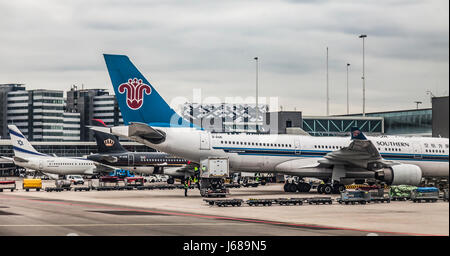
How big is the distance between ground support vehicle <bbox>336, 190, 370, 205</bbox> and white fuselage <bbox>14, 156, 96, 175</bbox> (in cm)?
6407

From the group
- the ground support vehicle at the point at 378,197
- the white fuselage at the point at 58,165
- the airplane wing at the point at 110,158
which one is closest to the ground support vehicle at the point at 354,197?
the ground support vehicle at the point at 378,197

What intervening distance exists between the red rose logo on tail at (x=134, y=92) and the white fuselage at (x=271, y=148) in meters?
2.34

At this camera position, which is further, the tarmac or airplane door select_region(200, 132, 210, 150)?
airplane door select_region(200, 132, 210, 150)

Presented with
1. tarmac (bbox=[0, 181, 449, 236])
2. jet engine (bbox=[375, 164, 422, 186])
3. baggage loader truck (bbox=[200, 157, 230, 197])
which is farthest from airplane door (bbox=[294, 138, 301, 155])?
tarmac (bbox=[0, 181, 449, 236])

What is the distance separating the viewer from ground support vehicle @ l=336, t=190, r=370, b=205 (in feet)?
147

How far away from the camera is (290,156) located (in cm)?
5844

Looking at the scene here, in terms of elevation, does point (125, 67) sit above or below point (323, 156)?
above

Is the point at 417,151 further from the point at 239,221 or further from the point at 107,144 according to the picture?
the point at 107,144

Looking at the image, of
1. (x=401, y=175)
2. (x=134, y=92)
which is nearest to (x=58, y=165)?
(x=134, y=92)

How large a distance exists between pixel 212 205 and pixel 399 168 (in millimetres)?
15136

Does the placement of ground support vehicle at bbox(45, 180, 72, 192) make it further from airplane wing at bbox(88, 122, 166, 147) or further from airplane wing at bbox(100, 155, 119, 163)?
airplane wing at bbox(100, 155, 119, 163)
